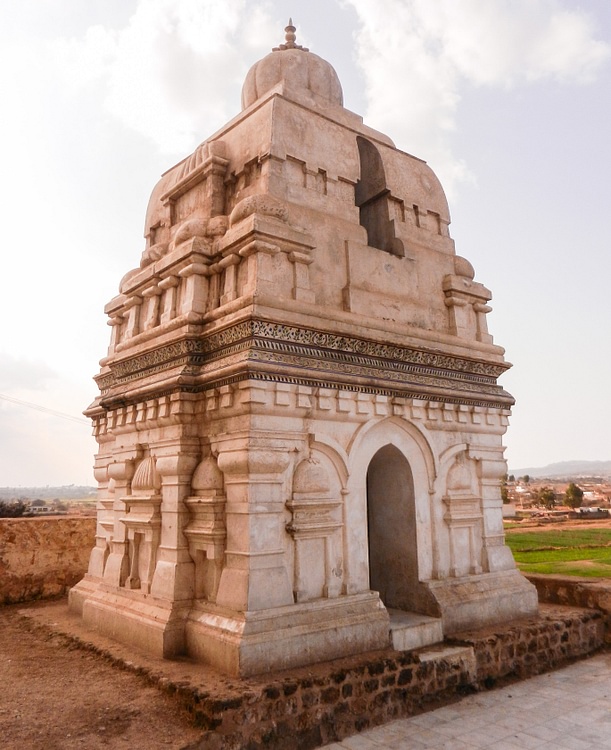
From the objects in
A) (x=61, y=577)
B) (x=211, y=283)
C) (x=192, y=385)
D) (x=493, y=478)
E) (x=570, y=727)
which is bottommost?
(x=570, y=727)

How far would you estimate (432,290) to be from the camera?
8.75 m

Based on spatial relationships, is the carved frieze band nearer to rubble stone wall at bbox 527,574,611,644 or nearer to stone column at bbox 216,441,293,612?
stone column at bbox 216,441,293,612

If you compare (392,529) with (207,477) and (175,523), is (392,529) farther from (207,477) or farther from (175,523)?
(175,523)

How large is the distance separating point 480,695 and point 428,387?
12.1ft

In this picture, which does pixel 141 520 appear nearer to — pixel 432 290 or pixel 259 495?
pixel 259 495

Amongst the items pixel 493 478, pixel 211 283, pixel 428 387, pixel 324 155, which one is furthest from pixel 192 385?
pixel 493 478

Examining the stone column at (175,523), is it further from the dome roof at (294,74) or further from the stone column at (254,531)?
the dome roof at (294,74)

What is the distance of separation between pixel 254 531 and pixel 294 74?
7.17 m

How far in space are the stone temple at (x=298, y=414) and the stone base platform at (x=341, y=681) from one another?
0.81ft

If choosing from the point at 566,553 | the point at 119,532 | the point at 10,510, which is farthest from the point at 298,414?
the point at 10,510

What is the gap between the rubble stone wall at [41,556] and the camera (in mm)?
10234

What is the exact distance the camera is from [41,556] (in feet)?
34.6

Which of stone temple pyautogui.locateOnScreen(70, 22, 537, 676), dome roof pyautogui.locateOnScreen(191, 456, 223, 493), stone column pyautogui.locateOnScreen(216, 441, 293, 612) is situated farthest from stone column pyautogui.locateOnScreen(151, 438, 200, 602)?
stone column pyautogui.locateOnScreen(216, 441, 293, 612)

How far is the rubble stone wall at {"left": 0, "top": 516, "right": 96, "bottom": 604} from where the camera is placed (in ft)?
33.6
